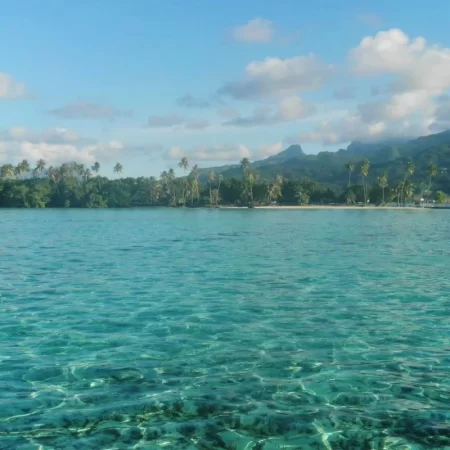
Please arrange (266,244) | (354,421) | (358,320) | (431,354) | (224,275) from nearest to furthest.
Result: (354,421), (431,354), (358,320), (224,275), (266,244)

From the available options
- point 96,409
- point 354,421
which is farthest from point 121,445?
point 354,421

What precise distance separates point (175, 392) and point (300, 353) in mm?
4504

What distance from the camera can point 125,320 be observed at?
785 inches

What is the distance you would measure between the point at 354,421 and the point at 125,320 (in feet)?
35.5

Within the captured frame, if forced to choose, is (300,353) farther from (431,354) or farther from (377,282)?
(377,282)

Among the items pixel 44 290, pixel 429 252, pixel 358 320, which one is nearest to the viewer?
pixel 358 320

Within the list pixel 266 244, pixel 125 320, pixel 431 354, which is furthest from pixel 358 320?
pixel 266 244

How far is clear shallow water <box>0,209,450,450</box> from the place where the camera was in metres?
10.7

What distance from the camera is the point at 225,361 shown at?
1486 cm

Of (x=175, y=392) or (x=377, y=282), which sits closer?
(x=175, y=392)

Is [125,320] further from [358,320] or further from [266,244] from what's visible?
[266,244]

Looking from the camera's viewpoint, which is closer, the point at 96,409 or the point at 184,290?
the point at 96,409

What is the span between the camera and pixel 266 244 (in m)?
53.7

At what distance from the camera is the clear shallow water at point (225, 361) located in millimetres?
10672
